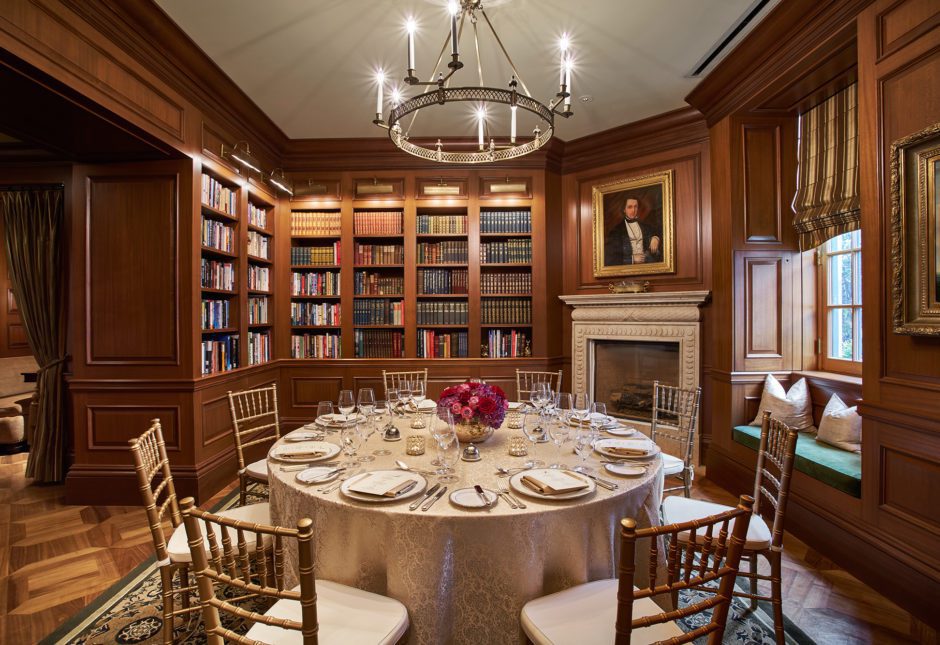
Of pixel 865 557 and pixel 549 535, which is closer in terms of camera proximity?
pixel 549 535

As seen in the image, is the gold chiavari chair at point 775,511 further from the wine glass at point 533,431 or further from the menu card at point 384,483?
the menu card at point 384,483

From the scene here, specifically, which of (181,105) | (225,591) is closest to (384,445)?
(225,591)

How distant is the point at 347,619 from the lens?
130 cm

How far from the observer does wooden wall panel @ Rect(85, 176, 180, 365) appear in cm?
320

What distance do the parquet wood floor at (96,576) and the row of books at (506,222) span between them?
2.93 m

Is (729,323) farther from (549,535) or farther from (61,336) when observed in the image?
(61,336)

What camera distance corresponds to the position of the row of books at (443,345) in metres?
4.68

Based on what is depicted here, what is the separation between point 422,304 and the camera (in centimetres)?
471

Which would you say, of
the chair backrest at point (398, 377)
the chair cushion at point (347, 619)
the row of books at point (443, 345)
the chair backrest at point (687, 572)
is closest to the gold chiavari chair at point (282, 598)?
the chair cushion at point (347, 619)

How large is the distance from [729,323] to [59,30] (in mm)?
4505

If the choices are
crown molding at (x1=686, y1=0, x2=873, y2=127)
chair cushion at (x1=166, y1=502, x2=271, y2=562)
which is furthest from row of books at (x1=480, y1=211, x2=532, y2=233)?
chair cushion at (x1=166, y1=502, x2=271, y2=562)

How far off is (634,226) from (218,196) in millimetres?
3753

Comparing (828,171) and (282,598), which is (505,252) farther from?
(282,598)

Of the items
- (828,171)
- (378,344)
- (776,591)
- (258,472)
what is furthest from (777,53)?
(258,472)
